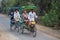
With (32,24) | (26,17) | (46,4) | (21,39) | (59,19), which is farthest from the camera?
(46,4)

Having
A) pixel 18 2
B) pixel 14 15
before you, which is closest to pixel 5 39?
pixel 14 15

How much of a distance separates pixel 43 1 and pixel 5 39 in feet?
51.1

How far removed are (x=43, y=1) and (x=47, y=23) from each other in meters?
6.33

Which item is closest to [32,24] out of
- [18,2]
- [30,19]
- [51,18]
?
[30,19]

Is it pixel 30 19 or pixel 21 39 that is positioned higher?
pixel 30 19

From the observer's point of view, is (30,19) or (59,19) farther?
(59,19)

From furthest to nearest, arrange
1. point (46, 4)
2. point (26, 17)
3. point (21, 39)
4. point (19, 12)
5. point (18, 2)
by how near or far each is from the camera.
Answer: point (18, 2) → point (46, 4) → point (19, 12) → point (26, 17) → point (21, 39)

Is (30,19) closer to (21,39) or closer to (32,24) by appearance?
(32,24)

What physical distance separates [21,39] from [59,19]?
9151 mm

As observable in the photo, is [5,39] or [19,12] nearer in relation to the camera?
[5,39]

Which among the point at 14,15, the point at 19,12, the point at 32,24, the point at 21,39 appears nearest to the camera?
the point at 21,39

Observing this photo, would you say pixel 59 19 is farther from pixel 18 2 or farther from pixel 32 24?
pixel 18 2

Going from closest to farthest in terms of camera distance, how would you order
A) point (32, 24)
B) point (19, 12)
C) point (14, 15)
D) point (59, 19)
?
point (32, 24) < point (14, 15) < point (19, 12) < point (59, 19)

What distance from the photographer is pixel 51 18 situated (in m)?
24.4
